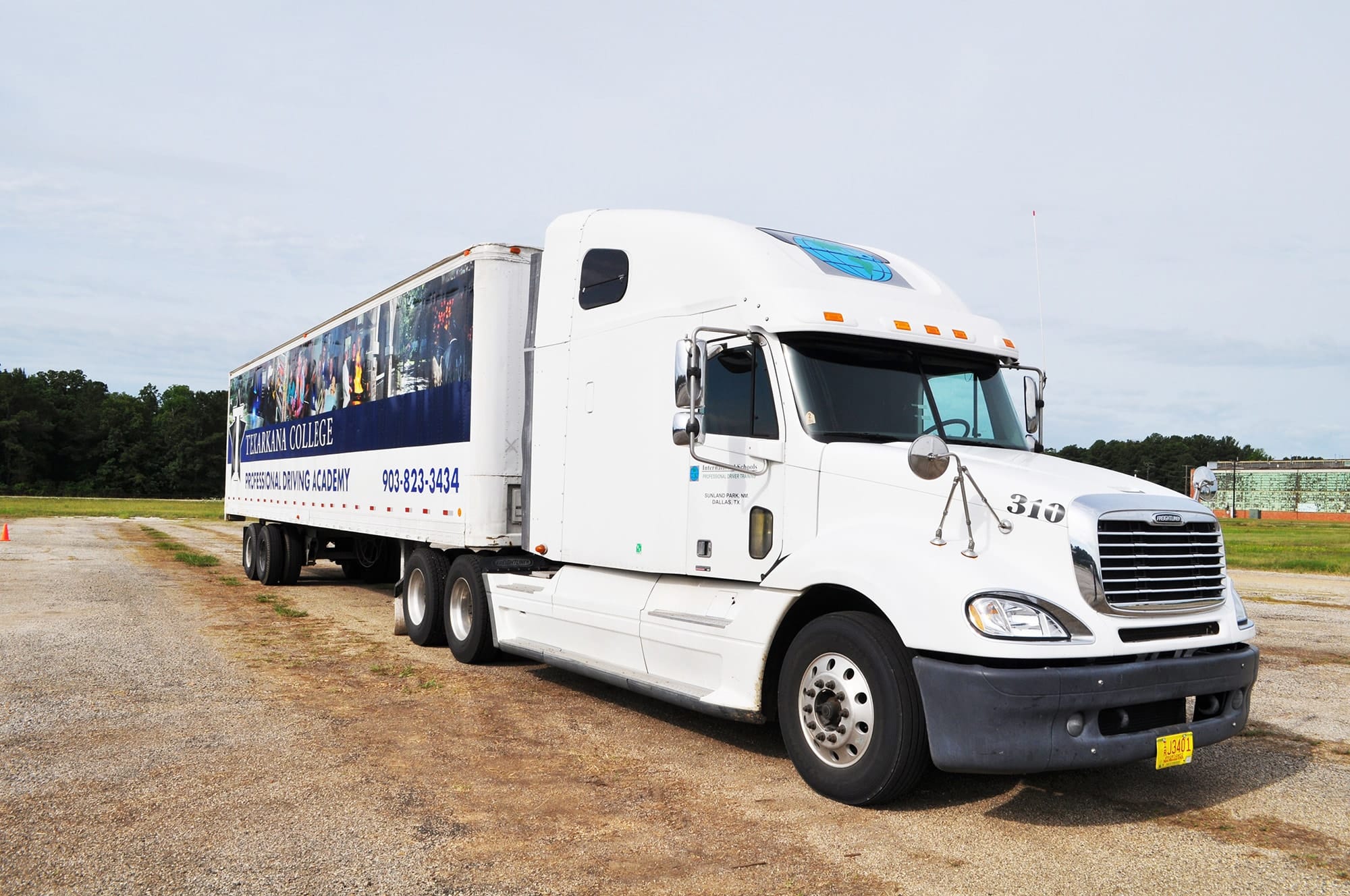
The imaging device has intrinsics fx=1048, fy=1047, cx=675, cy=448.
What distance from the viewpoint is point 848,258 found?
278 inches

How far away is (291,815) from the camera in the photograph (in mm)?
5125

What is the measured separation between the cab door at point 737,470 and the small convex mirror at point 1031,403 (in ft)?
6.36

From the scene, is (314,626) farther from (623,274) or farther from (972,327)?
(972,327)

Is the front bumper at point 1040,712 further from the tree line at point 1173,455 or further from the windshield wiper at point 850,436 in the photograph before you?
the tree line at point 1173,455

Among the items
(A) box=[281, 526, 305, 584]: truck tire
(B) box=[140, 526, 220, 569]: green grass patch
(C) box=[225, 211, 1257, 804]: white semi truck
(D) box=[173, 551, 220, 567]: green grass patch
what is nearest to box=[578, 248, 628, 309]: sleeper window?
(C) box=[225, 211, 1257, 804]: white semi truck

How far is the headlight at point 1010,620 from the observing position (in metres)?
4.74

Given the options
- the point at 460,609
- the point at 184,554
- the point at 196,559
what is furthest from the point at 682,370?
the point at 184,554

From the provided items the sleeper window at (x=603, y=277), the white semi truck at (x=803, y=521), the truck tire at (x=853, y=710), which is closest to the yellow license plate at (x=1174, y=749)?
the white semi truck at (x=803, y=521)

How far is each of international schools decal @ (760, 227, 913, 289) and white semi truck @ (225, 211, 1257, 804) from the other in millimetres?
40

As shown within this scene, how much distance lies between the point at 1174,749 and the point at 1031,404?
8.67ft

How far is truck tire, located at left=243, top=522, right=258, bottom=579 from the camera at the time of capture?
17906 mm

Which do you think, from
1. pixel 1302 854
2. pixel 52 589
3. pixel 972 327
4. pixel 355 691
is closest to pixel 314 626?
pixel 355 691

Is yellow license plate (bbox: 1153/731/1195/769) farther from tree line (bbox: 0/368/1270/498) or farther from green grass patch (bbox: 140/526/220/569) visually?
tree line (bbox: 0/368/1270/498)

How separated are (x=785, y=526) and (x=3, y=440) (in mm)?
125234
